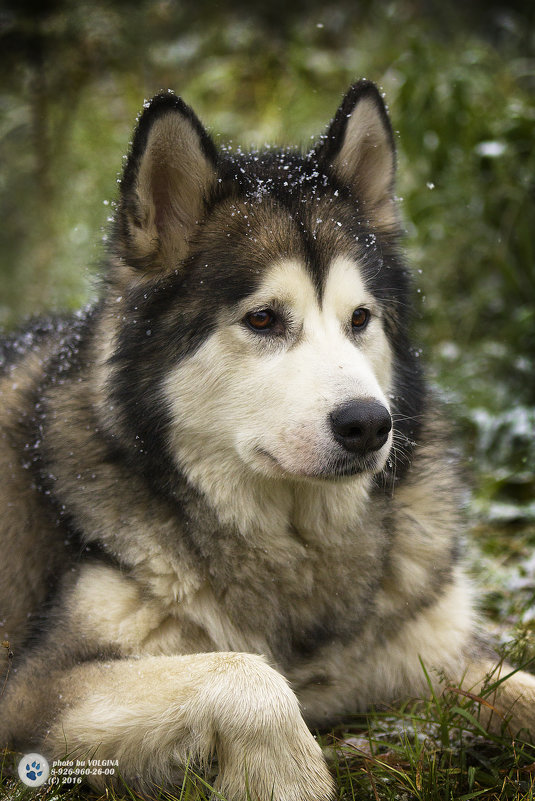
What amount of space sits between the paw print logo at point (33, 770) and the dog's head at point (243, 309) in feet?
3.30

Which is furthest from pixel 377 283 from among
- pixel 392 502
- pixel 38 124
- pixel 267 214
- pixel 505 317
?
pixel 38 124

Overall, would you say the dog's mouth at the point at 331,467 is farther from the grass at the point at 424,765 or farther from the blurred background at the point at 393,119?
the blurred background at the point at 393,119

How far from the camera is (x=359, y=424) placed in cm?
245

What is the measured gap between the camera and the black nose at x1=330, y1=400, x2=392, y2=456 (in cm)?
244

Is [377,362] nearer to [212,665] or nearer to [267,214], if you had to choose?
[267,214]

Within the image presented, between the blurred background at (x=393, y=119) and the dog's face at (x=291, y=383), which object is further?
the blurred background at (x=393, y=119)

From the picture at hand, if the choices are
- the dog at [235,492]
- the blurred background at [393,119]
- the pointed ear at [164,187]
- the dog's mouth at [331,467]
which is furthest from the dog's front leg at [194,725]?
the blurred background at [393,119]

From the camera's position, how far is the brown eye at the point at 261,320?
270 centimetres

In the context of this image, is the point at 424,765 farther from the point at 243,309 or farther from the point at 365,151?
the point at 365,151

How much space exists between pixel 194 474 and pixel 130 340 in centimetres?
50

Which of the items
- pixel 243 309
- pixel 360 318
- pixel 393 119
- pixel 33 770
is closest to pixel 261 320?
pixel 243 309

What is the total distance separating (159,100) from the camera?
8.63 ft

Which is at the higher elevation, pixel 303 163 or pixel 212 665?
pixel 303 163

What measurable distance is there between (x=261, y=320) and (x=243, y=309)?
0.22ft
